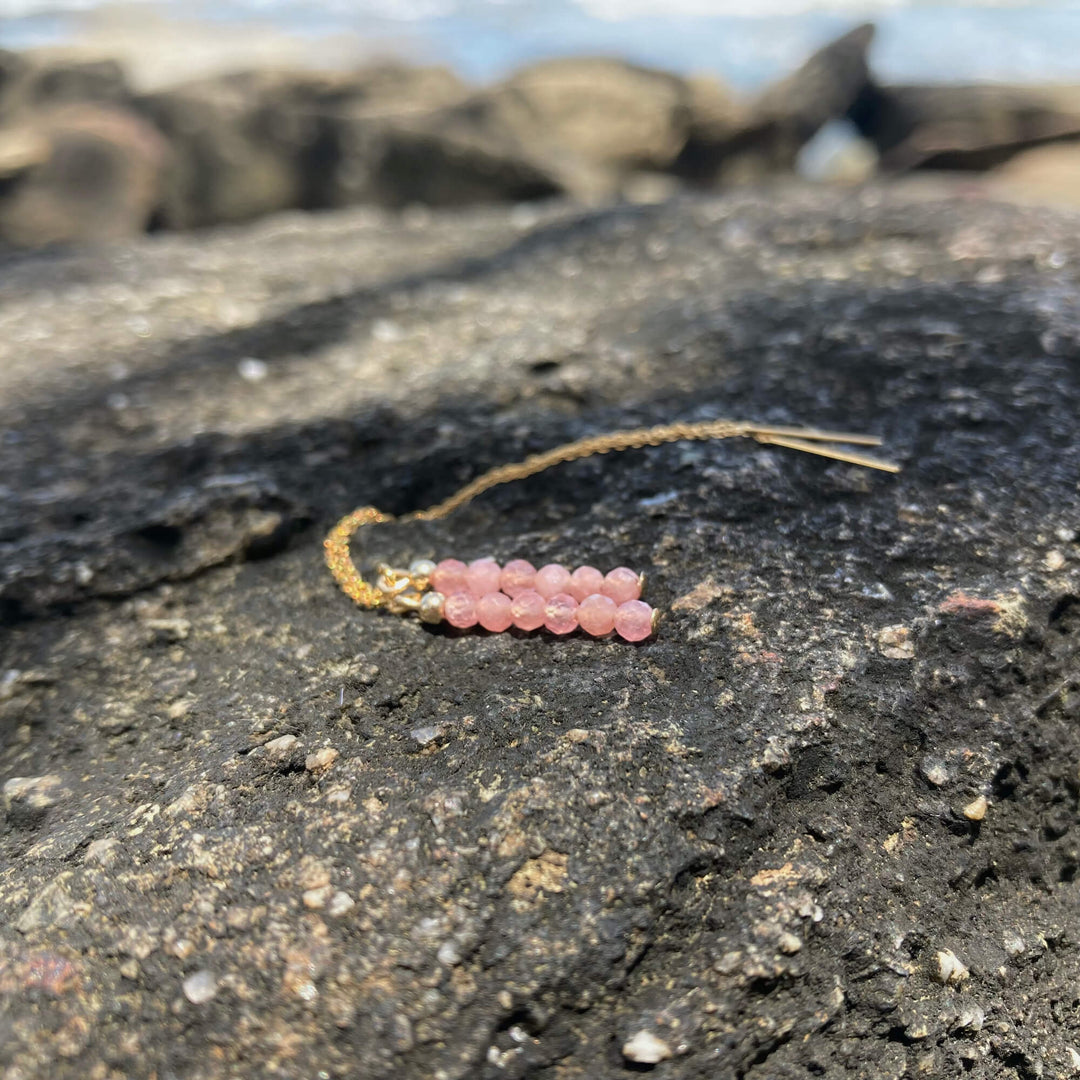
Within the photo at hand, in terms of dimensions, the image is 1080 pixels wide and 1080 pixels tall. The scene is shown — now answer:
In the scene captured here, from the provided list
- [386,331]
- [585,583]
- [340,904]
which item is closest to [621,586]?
[585,583]

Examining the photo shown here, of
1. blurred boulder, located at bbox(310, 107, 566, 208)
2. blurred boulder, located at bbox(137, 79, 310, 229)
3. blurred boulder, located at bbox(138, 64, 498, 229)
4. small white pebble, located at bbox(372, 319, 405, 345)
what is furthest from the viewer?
blurred boulder, located at bbox(137, 79, 310, 229)

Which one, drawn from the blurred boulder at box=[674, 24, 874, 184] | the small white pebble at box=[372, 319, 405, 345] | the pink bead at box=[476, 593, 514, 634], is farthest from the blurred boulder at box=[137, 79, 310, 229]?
the pink bead at box=[476, 593, 514, 634]

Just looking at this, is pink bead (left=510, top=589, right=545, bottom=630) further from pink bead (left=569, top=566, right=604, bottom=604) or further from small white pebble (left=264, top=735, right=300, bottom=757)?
small white pebble (left=264, top=735, right=300, bottom=757)

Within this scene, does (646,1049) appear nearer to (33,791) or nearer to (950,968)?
(950,968)

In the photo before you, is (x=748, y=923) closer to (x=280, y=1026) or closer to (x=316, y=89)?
(x=280, y=1026)

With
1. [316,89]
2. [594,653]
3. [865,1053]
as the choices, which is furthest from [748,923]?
[316,89]
